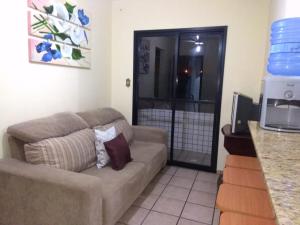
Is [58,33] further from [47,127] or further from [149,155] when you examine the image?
[149,155]

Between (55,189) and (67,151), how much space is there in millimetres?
478

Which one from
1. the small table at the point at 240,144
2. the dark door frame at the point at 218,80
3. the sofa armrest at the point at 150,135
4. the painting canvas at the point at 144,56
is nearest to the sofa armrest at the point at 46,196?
the small table at the point at 240,144

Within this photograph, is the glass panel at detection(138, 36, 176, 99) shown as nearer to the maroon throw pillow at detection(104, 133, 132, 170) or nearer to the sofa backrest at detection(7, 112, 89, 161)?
the maroon throw pillow at detection(104, 133, 132, 170)

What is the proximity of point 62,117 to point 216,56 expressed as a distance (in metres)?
2.18

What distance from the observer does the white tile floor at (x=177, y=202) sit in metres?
2.16

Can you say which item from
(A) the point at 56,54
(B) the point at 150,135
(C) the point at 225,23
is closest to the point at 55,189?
(A) the point at 56,54

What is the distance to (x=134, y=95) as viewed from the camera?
3.58 meters

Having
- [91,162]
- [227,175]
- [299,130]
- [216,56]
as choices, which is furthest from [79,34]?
[299,130]

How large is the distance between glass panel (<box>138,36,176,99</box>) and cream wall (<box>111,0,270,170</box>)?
7.4 inches

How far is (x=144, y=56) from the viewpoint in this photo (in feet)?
11.8

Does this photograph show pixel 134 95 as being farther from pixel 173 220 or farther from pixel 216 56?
pixel 173 220

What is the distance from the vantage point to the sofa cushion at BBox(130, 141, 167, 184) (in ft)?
8.31

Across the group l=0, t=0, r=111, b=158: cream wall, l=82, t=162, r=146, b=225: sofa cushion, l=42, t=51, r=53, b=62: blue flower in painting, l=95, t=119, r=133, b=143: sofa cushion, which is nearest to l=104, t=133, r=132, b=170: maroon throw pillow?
l=82, t=162, r=146, b=225: sofa cushion

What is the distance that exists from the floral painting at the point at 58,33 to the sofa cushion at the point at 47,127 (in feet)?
2.04
